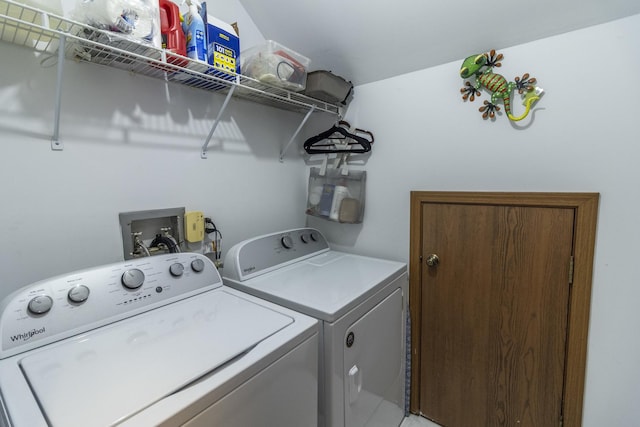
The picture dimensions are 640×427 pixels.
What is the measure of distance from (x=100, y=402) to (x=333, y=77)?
5.50 feet

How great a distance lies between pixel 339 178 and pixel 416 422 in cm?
158

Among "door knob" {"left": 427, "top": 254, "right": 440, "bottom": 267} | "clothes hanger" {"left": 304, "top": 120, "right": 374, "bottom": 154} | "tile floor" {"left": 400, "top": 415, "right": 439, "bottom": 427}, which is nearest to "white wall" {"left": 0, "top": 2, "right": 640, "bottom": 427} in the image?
"clothes hanger" {"left": 304, "top": 120, "right": 374, "bottom": 154}

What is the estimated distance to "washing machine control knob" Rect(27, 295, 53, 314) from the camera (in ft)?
2.89

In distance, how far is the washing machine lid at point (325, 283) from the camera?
1146 millimetres

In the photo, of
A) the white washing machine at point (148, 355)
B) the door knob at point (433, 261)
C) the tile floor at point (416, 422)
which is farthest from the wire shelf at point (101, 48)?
the tile floor at point (416, 422)

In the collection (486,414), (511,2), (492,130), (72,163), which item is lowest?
(486,414)

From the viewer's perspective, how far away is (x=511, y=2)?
1227 mm

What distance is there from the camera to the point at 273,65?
4.54ft

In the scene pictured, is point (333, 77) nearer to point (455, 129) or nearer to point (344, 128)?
point (344, 128)

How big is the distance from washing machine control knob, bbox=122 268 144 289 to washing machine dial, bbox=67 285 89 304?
0.37 feet

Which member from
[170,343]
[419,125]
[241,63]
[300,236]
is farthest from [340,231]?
[170,343]

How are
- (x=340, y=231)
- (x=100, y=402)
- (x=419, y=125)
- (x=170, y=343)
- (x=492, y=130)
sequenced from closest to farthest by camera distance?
(x=100, y=402) → (x=170, y=343) → (x=492, y=130) → (x=419, y=125) → (x=340, y=231)

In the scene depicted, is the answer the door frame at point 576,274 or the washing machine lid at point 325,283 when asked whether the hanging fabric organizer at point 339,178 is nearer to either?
the washing machine lid at point 325,283

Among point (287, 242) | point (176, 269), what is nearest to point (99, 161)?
point (176, 269)
